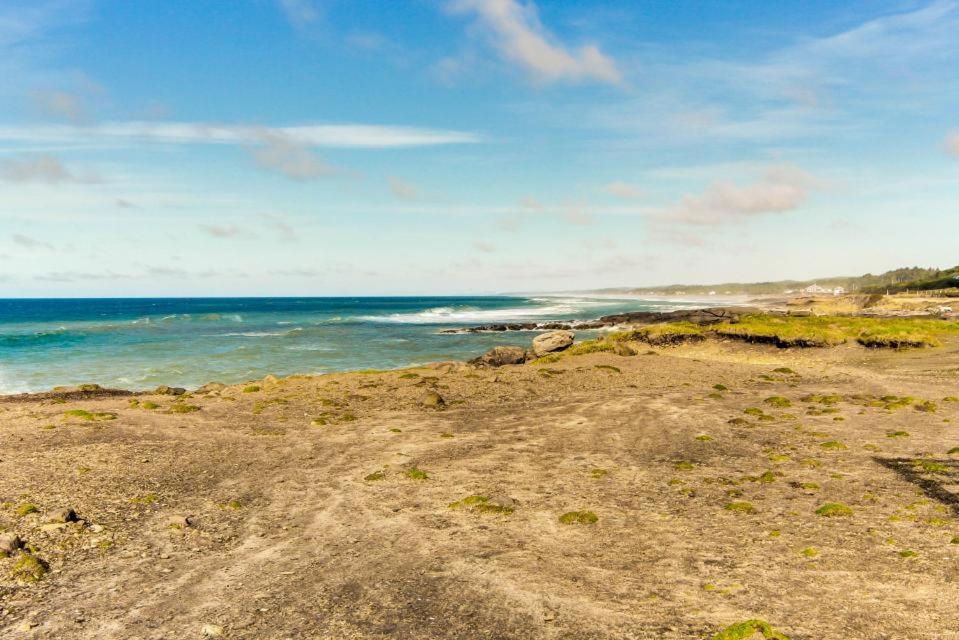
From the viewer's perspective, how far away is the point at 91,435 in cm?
1838

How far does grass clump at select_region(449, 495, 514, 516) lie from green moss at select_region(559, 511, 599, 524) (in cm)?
122

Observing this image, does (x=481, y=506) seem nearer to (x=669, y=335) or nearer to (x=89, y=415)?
(x=89, y=415)

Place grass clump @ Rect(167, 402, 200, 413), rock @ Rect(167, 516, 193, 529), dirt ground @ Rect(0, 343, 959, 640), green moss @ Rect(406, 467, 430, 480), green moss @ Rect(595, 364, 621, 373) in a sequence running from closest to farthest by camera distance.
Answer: dirt ground @ Rect(0, 343, 959, 640) < rock @ Rect(167, 516, 193, 529) < green moss @ Rect(406, 467, 430, 480) < grass clump @ Rect(167, 402, 200, 413) < green moss @ Rect(595, 364, 621, 373)

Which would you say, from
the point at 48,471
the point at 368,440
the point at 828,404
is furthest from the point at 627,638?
the point at 828,404

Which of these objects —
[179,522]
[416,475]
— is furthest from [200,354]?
[179,522]

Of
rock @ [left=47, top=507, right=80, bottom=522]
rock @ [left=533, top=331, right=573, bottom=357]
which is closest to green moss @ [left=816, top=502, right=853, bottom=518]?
rock @ [left=47, top=507, right=80, bottom=522]

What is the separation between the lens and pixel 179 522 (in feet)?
38.7

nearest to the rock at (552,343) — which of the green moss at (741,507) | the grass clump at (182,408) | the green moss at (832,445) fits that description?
the grass clump at (182,408)

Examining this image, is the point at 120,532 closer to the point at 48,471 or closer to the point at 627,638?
the point at 48,471

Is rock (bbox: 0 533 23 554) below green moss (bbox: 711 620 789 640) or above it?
above

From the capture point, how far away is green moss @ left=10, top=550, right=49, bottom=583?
9227 millimetres

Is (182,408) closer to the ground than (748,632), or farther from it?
farther from it

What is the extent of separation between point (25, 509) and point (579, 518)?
11.8 meters

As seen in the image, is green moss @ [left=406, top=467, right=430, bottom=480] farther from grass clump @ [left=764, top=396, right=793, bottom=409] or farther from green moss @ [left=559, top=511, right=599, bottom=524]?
grass clump @ [left=764, top=396, right=793, bottom=409]
